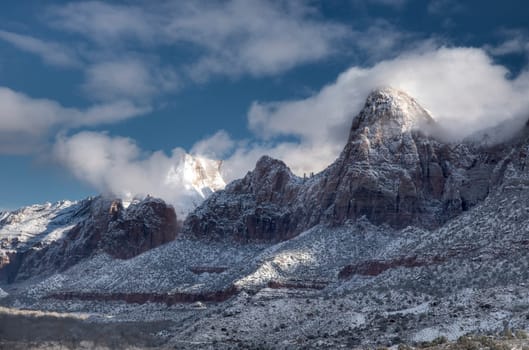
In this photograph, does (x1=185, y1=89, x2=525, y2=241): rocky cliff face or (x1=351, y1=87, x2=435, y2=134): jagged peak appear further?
(x1=351, y1=87, x2=435, y2=134): jagged peak

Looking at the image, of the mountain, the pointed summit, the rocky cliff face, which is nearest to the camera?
the mountain

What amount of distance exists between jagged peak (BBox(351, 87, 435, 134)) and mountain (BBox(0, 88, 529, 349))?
10.3 inches

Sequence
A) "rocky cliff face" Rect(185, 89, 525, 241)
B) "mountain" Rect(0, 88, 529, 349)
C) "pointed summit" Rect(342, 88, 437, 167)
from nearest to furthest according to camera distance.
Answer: "mountain" Rect(0, 88, 529, 349) → "rocky cliff face" Rect(185, 89, 525, 241) → "pointed summit" Rect(342, 88, 437, 167)

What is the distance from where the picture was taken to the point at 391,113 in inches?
7411

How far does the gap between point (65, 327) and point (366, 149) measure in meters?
71.1

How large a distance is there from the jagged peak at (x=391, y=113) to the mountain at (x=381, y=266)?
0.86 ft

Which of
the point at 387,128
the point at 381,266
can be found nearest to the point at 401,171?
the point at 387,128

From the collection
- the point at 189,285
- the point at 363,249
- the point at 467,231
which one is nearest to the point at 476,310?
the point at 467,231

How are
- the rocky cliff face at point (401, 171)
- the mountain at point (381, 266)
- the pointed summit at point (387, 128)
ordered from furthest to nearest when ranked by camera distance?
the pointed summit at point (387, 128), the rocky cliff face at point (401, 171), the mountain at point (381, 266)

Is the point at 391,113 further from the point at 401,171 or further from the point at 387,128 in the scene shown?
the point at 401,171

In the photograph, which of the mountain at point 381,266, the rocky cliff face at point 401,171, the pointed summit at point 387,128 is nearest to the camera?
the mountain at point 381,266

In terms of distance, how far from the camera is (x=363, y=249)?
536 ft

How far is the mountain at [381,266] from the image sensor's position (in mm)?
107562

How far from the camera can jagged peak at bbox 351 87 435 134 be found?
18812cm
